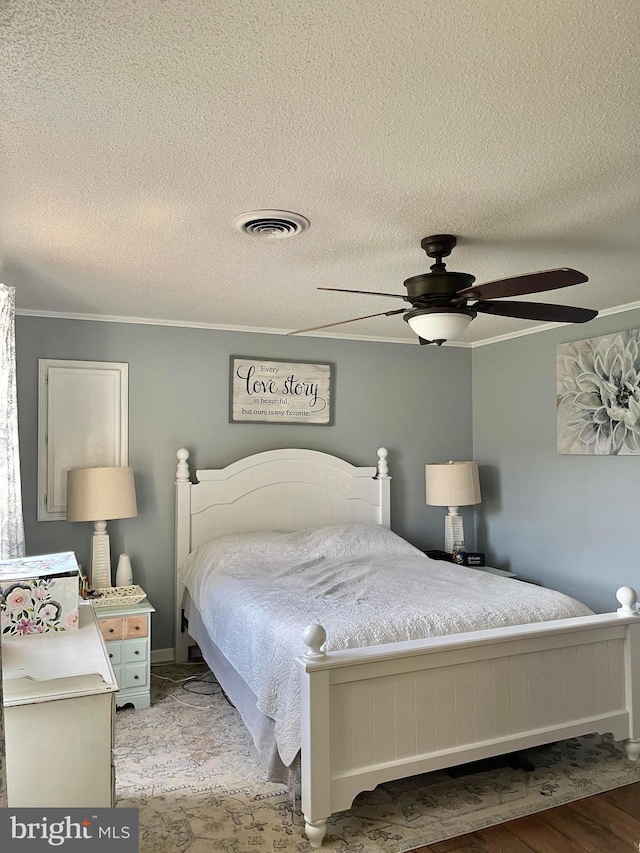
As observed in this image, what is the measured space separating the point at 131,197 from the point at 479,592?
238 cm

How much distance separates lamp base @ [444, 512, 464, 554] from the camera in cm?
488

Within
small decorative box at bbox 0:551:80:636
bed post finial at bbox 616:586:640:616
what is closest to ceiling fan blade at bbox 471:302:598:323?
bed post finial at bbox 616:586:640:616

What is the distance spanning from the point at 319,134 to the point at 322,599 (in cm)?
209

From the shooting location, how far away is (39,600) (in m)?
2.25

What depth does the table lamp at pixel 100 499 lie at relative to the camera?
3750mm

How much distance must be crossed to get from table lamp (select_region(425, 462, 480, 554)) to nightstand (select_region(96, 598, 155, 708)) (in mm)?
2226

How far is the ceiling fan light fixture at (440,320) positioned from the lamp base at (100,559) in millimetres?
2394

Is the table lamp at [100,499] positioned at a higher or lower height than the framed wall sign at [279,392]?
lower

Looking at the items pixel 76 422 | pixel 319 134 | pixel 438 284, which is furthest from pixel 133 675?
pixel 319 134

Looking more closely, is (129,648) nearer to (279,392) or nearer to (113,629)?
(113,629)

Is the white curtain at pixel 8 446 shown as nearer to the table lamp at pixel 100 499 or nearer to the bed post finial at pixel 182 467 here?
the table lamp at pixel 100 499

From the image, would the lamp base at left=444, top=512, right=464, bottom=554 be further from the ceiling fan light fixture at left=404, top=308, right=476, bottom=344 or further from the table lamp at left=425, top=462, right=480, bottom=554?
the ceiling fan light fixture at left=404, top=308, right=476, bottom=344

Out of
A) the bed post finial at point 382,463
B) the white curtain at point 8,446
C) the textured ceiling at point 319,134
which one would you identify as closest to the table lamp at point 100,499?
the white curtain at point 8,446

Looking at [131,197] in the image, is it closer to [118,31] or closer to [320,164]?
[320,164]
